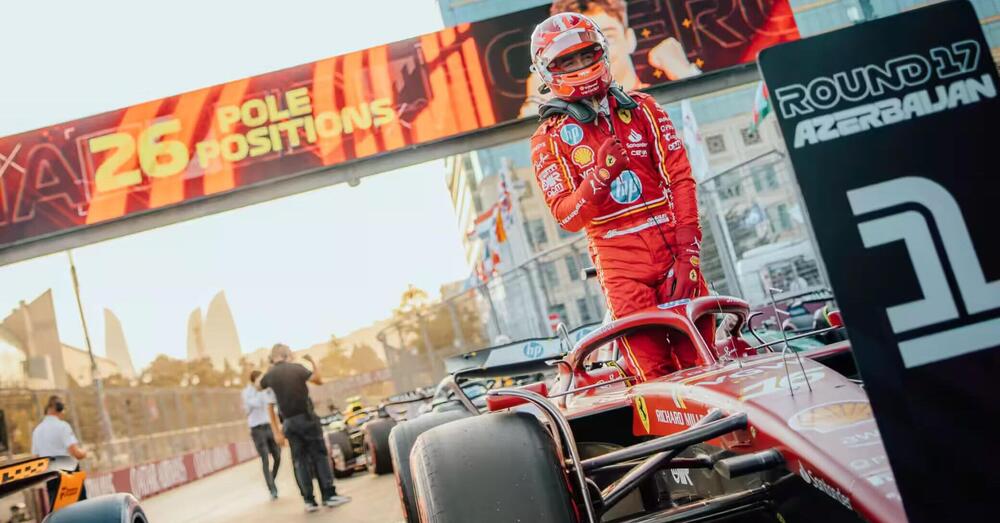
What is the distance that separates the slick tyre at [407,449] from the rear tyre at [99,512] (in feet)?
3.68

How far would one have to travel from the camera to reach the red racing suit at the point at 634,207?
338cm

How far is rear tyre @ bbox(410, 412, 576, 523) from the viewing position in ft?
7.57

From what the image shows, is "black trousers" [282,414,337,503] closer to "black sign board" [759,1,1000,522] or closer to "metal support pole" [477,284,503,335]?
"black sign board" [759,1,1000,522]

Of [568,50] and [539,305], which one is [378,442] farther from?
[568,50]

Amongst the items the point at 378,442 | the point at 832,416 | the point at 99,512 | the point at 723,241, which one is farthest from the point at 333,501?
the point at 832,416

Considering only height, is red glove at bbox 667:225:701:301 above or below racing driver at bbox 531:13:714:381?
below

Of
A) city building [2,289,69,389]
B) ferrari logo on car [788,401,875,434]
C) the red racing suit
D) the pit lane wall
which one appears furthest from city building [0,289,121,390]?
ferrari logo on car [788,401,875,434]

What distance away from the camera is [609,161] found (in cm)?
359

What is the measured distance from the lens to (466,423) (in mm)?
2559

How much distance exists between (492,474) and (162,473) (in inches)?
727

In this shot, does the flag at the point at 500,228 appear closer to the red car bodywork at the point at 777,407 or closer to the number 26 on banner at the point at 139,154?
the number 26 on banner at the point at 139,154

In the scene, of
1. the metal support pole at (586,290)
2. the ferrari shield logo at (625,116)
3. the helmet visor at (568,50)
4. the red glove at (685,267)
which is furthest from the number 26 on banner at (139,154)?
the red glove at (685,267)

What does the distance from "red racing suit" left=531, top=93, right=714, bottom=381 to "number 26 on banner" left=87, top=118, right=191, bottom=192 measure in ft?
29.1

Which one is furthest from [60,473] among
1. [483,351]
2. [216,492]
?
[216,492]
